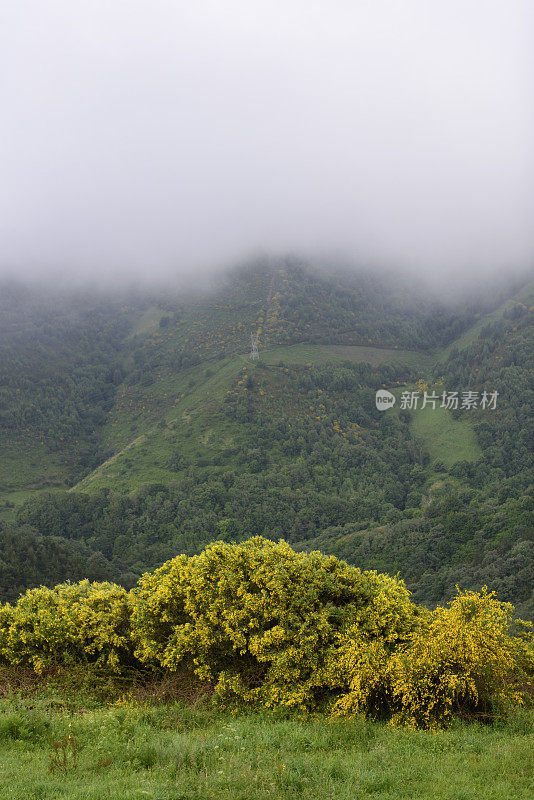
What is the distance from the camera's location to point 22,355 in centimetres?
16538

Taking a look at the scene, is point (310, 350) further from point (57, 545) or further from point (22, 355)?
point (57, 545)

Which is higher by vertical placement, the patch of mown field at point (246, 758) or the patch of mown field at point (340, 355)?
the patch of mown field at point (340, 355)

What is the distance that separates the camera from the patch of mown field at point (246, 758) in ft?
26.8

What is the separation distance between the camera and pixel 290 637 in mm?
14539

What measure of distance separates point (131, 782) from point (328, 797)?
3263 millimetres

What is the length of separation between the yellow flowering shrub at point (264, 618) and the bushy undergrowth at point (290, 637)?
42mm

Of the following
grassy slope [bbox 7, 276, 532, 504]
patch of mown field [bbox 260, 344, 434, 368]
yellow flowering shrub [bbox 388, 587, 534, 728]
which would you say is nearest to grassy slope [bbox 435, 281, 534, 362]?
grassy slope [bbox 7, 276, 532, 504]
